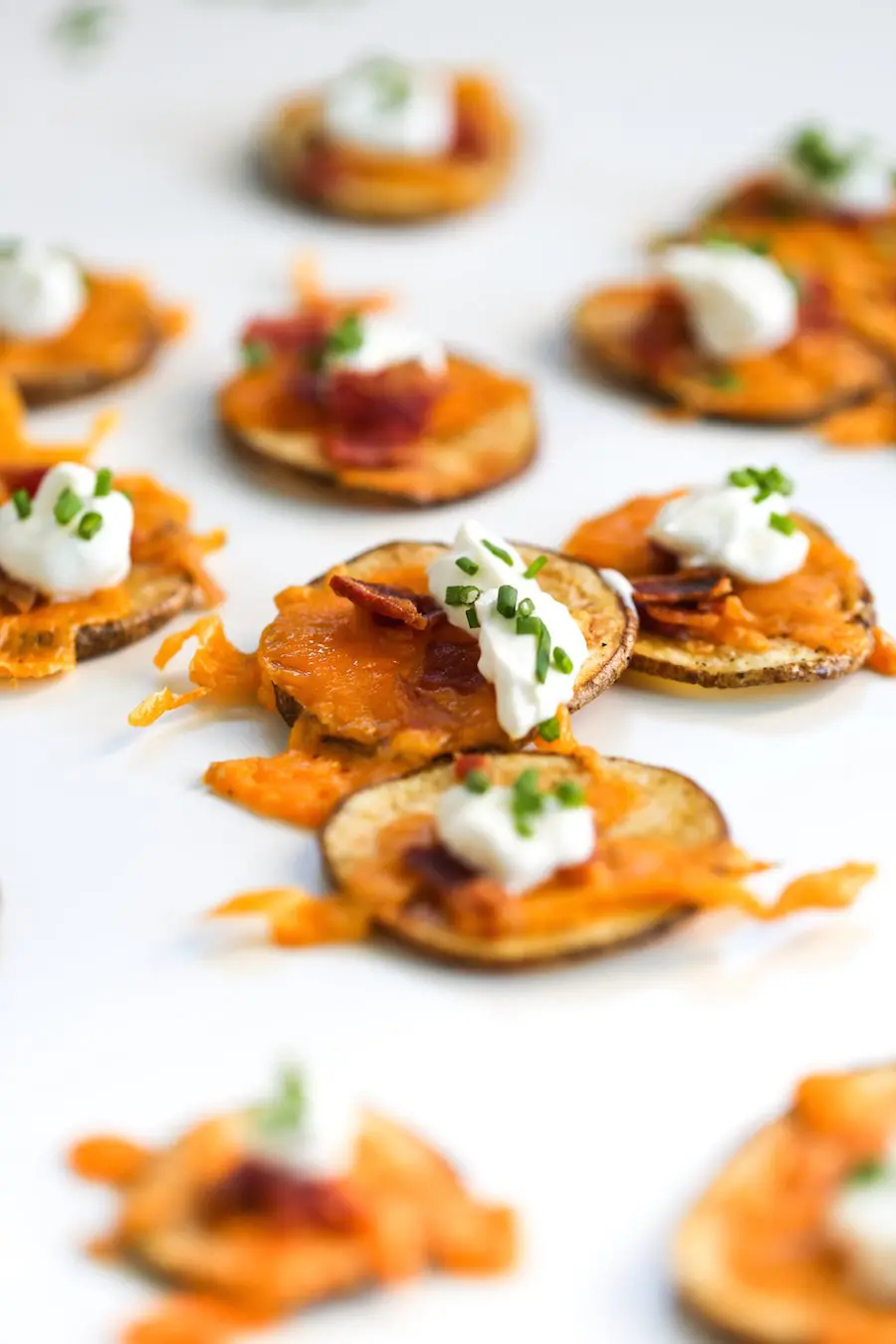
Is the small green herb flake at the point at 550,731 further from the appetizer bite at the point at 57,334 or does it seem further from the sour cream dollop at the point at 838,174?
the sour cream dollop at the point at 838,174

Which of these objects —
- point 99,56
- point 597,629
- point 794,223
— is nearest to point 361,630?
point 597,629

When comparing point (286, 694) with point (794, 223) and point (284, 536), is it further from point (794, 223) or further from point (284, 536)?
point (794, 223)

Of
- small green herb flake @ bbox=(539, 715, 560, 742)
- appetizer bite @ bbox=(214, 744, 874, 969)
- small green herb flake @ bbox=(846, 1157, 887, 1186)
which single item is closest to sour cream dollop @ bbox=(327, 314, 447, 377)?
small green herb flake @ bbox=(539, 715, 560, 742)

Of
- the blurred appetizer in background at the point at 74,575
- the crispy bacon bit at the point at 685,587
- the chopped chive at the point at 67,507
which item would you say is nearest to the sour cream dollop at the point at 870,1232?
the crispy bacon bit at the point at 685,587

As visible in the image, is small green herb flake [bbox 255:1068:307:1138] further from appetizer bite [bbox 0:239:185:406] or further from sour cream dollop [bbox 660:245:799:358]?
sour cream dollop [bbox 660:245:799:358]

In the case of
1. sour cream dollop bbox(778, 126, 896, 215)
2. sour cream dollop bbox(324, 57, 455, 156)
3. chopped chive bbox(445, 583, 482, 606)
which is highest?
sour cream dollop bbox(778, 126, 896, 215)

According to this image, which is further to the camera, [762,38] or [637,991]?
[762,38]
